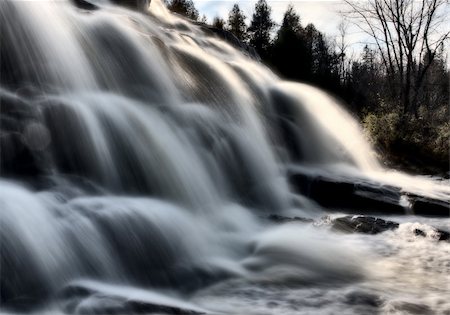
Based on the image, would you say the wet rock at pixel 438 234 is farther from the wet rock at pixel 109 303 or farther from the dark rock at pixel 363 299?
the wet rock at pixel 109 303

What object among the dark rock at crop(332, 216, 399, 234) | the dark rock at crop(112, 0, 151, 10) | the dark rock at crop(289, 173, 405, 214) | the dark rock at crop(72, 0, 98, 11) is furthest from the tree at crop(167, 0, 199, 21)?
the dark rock at crop(332, 216, 399, 234)

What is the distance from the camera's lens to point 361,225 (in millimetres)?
7055

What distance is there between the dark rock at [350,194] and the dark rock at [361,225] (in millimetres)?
1696

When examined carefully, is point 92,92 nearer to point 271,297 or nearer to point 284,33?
point 271,297

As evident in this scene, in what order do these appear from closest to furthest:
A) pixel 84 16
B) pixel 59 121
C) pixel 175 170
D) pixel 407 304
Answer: pixel 407 304, pixel 59 121, pixel 175 170, pixel 84 16

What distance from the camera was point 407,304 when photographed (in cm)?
440

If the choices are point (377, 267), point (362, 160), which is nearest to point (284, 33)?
point (362, 160)

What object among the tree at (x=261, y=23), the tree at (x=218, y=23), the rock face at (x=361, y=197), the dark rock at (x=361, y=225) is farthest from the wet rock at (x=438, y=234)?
the tree at (x=261, y=23)

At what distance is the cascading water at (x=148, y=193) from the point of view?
4.43 metres

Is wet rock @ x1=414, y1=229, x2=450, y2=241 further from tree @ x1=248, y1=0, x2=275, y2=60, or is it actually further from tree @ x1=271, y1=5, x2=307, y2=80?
tree @ x1=248, y1=0, x2=275, y2=60

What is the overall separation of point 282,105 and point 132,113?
6.42 m

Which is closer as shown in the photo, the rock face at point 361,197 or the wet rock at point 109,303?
the wet rock at point 109,303

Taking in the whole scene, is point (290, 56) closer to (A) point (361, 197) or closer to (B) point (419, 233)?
(A) point (361, 197)

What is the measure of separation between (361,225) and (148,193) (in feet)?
9.84
